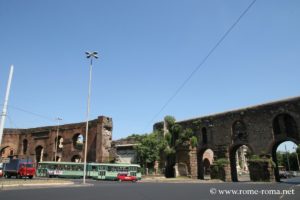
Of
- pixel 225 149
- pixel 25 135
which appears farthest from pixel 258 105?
pixel 25 135

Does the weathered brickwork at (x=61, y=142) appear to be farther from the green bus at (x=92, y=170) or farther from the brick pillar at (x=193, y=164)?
the brick pillar at (x=193, y=164)

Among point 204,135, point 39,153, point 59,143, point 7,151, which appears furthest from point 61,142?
point 204,135

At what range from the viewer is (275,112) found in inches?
1117

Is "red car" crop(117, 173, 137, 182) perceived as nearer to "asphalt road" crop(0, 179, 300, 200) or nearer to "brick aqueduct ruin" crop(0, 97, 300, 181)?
"brick aqueduct ruin" crop(0, 97, 300, 181)

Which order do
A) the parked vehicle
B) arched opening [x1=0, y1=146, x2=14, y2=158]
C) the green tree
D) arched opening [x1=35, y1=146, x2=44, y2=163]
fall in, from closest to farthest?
the parked vehicle
the green tree
arched opening [x1=35, y1=146, x2=44, y2=163]
arched opening [x1=0, y1=146, x2=14, y2=158]

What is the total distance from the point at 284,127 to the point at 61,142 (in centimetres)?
3622

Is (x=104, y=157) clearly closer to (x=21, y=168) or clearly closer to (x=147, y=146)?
(x=147, y=146)

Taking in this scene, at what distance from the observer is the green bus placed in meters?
31.6

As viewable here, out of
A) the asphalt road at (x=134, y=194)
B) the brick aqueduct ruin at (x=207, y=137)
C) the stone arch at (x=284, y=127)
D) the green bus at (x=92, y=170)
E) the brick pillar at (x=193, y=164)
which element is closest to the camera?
the asphalt road at (x=134, y=194)

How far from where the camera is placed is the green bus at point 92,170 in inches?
1246

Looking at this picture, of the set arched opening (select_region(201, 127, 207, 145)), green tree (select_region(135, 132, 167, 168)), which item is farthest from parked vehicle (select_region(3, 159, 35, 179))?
arched opening (select_region(201, 127, 207, 145))

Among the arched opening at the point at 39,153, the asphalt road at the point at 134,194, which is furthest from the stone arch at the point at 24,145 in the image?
the asphalt road at the point at 134,194

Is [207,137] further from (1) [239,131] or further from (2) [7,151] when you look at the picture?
(2) [7,151]

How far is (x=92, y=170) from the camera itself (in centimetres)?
3228
